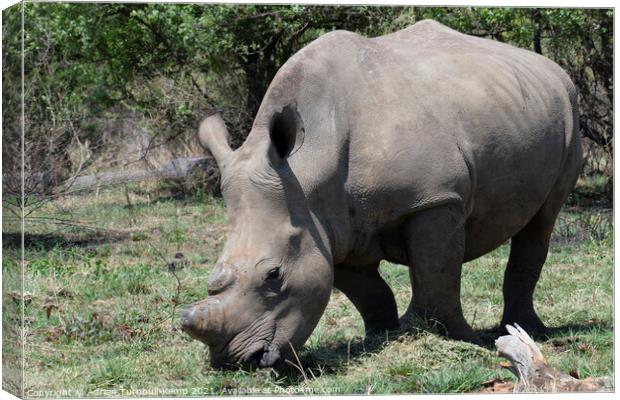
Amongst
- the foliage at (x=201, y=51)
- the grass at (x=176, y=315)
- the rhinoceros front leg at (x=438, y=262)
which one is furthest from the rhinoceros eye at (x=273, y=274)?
the foliage at (x=201, y=51)

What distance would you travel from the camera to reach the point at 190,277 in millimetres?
11117

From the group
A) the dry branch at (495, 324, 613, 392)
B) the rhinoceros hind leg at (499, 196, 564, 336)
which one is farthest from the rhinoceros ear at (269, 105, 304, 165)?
the rhinoceros hind leg at (499, 196, 564, 336)

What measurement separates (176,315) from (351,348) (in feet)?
5.88

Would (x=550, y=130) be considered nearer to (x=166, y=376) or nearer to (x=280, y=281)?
(x=280, y=281)

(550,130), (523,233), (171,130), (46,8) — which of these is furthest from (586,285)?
(171,130)

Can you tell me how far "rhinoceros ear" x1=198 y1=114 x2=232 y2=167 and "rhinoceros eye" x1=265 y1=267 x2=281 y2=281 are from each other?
2.48 feet

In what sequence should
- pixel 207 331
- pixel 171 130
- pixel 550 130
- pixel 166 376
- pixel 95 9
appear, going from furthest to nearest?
pixel 171 130
pixel 95 9
pixel 550 130
pixel 166 376
pixel 207 331

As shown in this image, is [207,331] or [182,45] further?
[182,45]

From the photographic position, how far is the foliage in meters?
10.1

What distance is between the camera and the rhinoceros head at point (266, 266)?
23.9ft

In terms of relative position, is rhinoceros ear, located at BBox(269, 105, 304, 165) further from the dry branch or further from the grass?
the dry branch

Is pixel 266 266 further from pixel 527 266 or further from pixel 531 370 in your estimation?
pixel 527 266

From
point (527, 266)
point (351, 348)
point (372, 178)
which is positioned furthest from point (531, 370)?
point (527, 266)

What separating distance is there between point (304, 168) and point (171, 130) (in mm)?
6965
